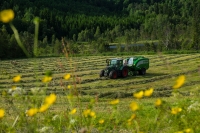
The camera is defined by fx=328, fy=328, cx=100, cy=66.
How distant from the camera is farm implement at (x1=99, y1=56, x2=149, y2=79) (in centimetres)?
1980

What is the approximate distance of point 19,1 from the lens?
115938mm

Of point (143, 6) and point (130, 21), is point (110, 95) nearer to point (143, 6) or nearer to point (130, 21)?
point (130, 21)

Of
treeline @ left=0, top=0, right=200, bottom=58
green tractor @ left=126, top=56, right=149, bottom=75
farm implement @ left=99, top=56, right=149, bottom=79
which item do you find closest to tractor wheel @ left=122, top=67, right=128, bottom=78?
farm implement @ left=99, top=56, right=149, bottom=79

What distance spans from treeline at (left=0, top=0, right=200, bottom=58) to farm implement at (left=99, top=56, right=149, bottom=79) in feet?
9.85

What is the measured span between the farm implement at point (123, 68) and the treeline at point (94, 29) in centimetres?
300

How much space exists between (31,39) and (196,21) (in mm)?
31688

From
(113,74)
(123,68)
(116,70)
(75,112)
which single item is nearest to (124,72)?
(123,68)

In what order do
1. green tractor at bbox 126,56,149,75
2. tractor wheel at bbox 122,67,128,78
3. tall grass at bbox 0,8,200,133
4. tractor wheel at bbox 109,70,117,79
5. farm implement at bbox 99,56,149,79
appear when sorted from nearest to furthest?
tall grass at bbox 0,8,200,133 → tractor wheel at bbox 109,70,117,79 → farm implement at bbox 99,56,149,79 → tractor wheel at bbox 122,67,128,78 → green tractor at bbox 126,56,149,75

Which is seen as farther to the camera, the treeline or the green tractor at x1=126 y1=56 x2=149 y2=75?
the treeline

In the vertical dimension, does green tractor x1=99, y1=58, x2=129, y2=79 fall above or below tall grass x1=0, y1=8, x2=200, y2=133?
below

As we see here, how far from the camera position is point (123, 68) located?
66.5ft

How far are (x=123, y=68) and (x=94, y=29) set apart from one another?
270 feet

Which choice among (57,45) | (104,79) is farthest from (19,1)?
(104,79)

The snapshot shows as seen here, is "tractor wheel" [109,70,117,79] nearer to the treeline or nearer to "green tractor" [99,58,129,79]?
"green tractor" [99,58,129,79]
